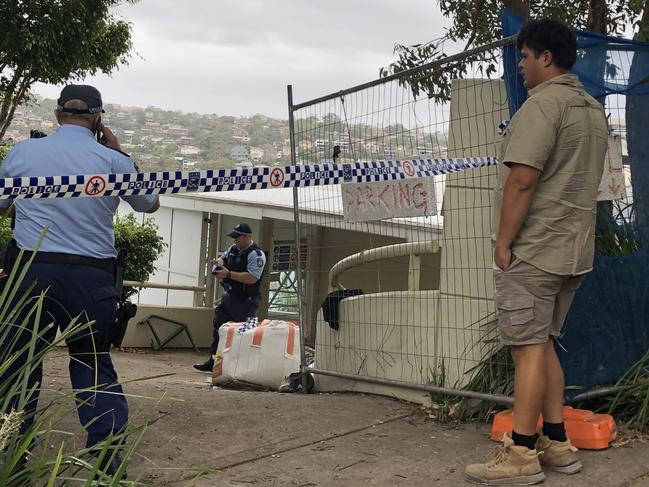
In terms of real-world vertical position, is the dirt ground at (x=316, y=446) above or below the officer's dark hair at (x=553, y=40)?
below

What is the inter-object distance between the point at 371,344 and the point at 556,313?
2.37 meters

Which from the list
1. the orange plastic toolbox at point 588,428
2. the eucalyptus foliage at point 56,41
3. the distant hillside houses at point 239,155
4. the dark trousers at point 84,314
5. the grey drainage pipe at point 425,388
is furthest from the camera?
the eucalyptus foliage at point 56,41

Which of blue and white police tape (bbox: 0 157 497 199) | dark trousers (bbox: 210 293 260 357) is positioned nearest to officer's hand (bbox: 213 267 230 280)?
dark trousers (bbox: 210 293 260 357)

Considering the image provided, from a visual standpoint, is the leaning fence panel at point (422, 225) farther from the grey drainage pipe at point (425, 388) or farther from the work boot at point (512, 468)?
the work boot at point (512, 468)

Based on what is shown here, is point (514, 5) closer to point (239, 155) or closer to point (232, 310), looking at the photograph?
point (232, 310)

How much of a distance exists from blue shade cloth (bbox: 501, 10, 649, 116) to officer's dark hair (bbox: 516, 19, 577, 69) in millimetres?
649

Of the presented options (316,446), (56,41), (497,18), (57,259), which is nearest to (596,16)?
(497,18)

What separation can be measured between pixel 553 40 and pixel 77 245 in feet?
7.47

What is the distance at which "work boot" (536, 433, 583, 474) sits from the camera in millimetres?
4172

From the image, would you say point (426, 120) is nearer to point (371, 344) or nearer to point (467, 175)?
point (467, 175)

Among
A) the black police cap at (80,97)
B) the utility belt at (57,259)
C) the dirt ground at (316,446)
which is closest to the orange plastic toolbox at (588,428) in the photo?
the dirt ground at (316,446)

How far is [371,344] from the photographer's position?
6.40m

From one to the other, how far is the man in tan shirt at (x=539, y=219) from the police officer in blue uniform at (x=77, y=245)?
5.66 feet

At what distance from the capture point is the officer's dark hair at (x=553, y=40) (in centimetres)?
408
